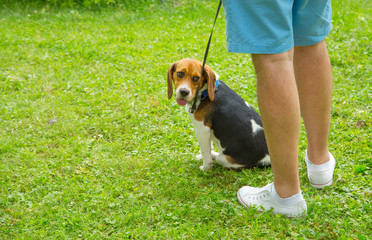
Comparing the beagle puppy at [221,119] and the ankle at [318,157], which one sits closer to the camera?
the ankle at [318,157]

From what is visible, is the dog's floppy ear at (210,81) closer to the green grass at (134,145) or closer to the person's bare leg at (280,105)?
the green grass at (134,145)

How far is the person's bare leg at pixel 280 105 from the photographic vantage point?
251cm

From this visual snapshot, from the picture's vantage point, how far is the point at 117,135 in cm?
452

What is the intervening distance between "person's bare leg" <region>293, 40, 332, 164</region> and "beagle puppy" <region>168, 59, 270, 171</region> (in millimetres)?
553

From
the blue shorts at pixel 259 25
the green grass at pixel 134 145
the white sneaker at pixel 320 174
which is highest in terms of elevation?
the blue shorts at pixel 259 25

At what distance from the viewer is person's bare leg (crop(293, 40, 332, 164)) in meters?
2.93

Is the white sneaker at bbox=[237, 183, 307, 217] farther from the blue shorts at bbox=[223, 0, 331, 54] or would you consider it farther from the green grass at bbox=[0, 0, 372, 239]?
the blue shorts at bbox=[223, 0, 331, 54]

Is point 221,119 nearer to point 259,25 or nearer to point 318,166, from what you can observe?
point 318,166

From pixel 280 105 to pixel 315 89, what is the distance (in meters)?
0.57

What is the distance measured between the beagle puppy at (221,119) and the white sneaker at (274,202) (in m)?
0.52

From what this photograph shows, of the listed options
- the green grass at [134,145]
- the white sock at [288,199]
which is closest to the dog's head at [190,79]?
the green grass at [134,145]

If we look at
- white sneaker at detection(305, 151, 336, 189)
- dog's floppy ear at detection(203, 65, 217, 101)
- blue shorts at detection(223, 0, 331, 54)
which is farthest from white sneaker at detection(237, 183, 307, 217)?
blue shorts at detection(223, 0, 331, 54)

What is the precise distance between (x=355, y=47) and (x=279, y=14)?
4445 millimetres

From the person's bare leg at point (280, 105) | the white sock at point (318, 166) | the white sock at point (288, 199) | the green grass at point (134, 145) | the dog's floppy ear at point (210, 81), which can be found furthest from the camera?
the dog's floppy ear at point (210, 81)
